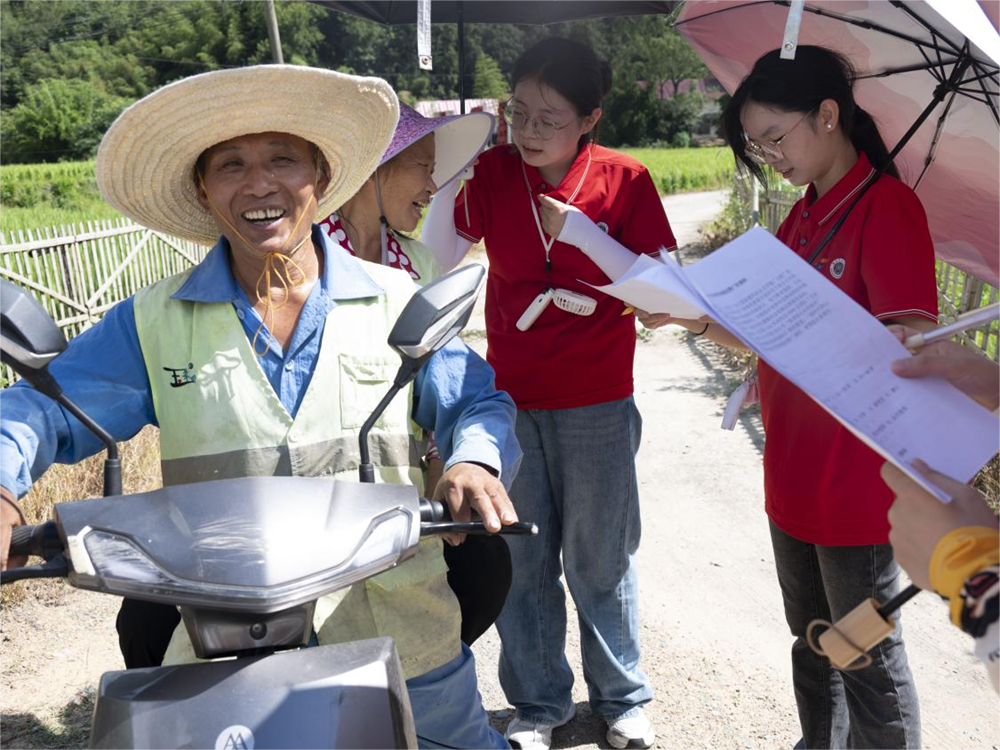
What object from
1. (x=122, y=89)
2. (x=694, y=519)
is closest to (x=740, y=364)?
(x=694, y=519)

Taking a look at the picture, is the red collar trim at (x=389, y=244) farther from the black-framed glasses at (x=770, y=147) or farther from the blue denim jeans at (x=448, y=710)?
the blue denim jeans at (x=448, y=710)

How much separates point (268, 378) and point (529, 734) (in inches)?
71.9

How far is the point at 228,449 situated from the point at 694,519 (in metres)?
3.68

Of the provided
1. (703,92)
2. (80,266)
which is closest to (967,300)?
(80,266)

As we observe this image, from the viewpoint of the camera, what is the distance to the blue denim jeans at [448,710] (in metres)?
1.88

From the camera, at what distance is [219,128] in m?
1.93

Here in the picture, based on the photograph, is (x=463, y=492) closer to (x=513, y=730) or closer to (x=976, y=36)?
(x=976, y=36)

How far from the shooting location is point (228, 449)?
5.95 feet

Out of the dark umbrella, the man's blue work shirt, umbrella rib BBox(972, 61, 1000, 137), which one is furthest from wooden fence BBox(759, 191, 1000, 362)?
the man's blue work shirt

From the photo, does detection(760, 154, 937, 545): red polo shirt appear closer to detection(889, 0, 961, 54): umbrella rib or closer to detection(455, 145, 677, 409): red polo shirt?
detection(889, 0, 961, 54): umbrella rib

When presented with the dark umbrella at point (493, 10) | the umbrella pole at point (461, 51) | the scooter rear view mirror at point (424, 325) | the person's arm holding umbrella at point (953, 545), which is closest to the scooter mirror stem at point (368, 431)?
the scooter rear view mirror at point (424, 325)

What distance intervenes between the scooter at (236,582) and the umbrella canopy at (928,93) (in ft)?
6.66

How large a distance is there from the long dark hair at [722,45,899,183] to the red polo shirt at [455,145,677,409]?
0.61 metres

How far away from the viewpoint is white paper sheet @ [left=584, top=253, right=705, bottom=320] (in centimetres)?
135
